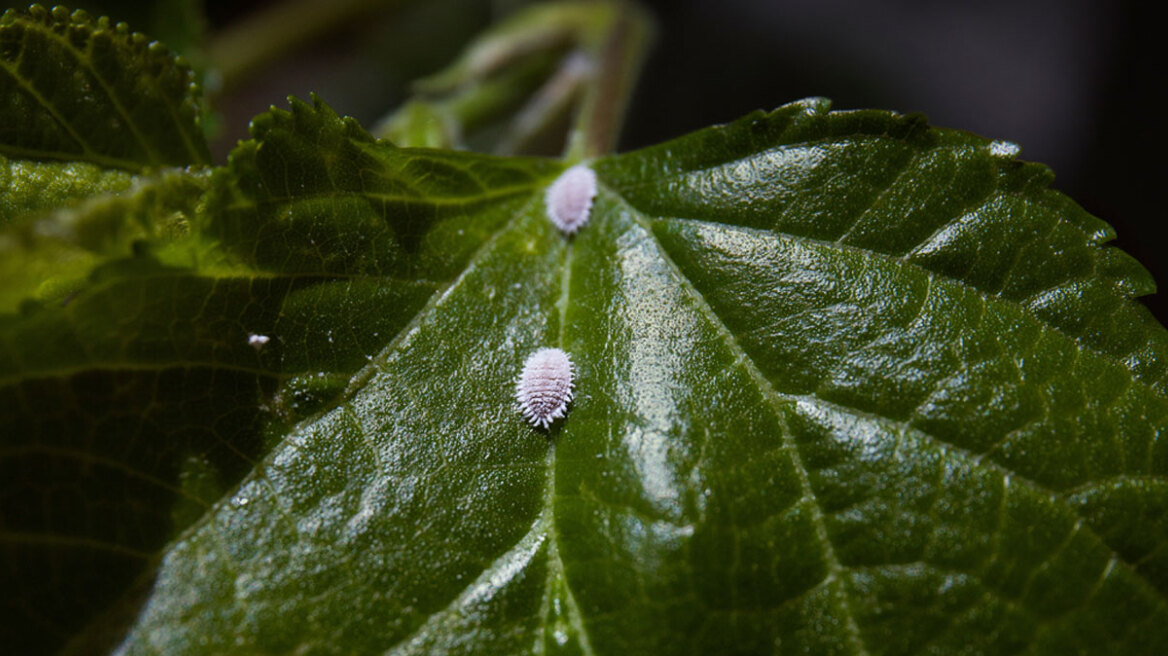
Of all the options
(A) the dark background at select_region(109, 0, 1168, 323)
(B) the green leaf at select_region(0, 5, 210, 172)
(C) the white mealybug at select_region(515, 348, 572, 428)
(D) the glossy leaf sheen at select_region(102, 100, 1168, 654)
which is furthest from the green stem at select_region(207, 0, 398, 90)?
(C) the white mealybug at select_region(515, 348, 572, 428)

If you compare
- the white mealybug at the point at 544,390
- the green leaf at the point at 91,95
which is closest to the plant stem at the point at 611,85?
the white mealybug at the point at 544,390

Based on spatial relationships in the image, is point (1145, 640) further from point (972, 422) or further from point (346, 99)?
point (346, 99)

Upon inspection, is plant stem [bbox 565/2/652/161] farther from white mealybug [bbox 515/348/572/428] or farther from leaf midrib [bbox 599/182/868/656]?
white mealybug [bbox 515/348/572/428]

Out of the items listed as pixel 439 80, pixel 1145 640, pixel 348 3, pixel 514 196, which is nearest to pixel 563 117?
pixel 439 80

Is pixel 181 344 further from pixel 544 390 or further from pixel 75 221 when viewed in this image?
pixel 544 390

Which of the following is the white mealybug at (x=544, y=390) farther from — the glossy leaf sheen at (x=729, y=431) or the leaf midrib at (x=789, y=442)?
the leaf midrib at (x=789, y=442)
